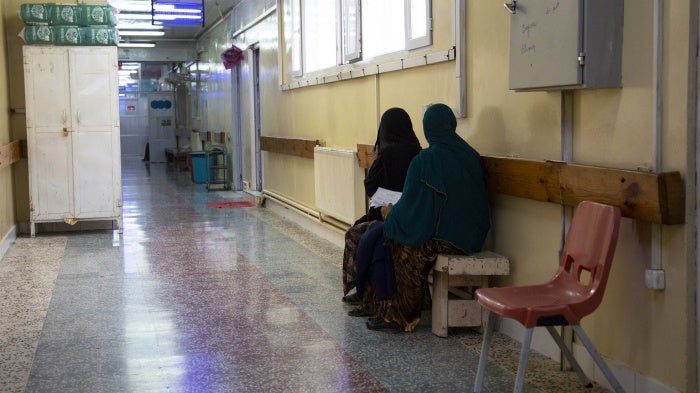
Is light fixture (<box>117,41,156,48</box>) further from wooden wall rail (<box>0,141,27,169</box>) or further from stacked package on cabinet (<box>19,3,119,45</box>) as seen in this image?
wooden wall rail (<box>0,141,27,169</box>)

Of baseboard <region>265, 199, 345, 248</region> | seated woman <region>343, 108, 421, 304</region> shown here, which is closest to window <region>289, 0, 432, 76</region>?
seated woman <region>343, 108, 421, 304</region>

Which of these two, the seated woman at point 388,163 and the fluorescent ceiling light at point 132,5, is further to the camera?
the fluorescent ceiling light at point 132,5

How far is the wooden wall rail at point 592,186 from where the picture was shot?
3.00 meters

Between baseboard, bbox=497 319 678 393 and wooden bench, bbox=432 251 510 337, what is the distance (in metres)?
0.19

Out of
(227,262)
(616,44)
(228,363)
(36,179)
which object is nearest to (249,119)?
(36,179)

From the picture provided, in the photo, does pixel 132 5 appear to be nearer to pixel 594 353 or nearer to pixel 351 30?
pixel 351 30

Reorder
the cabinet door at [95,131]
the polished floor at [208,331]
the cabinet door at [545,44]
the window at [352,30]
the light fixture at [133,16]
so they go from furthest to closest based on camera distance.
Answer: the light fixture at [133,16]
the cabinet door at [95,131]
the window at [352,30]
the polished floor at [208,331]
the cabinet door at [545,44]

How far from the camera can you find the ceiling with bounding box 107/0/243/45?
13.4 meters

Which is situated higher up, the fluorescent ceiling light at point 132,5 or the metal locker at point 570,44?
the fluorescent ceiling light at point 132,5

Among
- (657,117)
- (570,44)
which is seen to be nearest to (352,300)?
(570,44)

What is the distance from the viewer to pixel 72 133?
343 inches

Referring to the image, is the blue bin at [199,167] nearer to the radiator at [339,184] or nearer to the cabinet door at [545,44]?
the radiator at [339,184]

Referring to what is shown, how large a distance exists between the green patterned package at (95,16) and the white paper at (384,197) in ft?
16.3

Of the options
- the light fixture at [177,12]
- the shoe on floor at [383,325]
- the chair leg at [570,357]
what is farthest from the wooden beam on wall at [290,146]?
the chair leg at [570,357]
